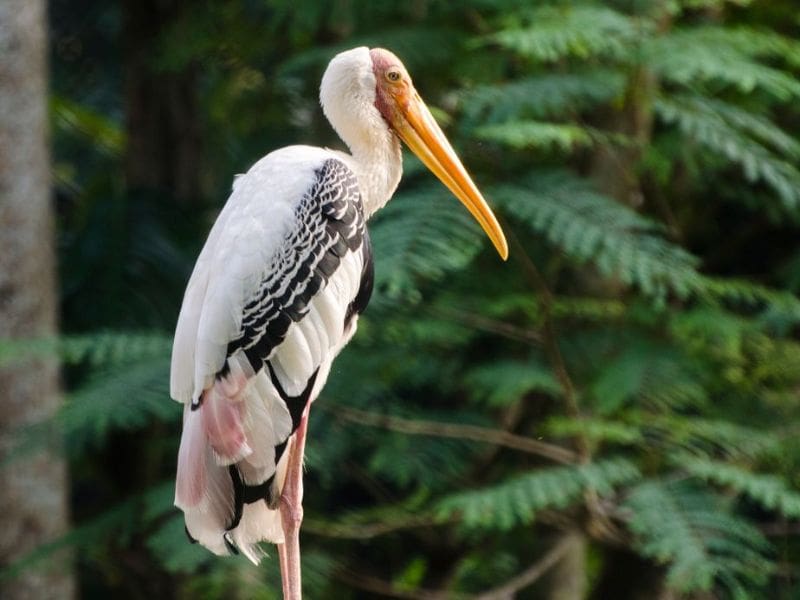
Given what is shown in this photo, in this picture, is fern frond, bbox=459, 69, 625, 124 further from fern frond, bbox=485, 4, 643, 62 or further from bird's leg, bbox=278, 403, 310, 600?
bird's leg, bbox=278, 403, 310, 600

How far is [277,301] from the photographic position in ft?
11.9

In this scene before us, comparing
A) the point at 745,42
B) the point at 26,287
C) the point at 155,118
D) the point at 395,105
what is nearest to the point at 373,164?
the point at 395,105

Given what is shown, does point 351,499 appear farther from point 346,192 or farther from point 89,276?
point 346,192

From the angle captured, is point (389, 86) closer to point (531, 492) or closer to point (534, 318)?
point (531, 492)

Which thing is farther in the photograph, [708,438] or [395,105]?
[708,438]

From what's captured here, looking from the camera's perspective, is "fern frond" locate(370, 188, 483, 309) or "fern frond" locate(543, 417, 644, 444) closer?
"fern frond" locate(370, 188, 483, 309)

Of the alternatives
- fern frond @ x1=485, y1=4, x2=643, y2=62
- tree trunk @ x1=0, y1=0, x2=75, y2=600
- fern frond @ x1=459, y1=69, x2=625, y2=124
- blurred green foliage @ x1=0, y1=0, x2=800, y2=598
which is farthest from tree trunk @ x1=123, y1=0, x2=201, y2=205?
fern frond @ x1=459, y1=69, x2=625, y2=124

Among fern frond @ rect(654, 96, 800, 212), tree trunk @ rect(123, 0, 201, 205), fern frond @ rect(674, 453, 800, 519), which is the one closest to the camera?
fern frond @ rect(674, 453, 800, 519)

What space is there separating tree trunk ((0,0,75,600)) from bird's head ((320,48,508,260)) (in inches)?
113

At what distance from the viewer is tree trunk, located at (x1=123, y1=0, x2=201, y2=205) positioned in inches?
315

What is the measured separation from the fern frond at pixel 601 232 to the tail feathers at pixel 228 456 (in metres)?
1.49

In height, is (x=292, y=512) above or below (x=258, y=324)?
below

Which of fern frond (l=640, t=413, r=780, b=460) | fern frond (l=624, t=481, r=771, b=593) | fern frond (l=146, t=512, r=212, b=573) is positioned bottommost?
fern frond (l=146, t=512, r=212, b=573)

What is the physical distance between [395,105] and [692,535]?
177 cm
